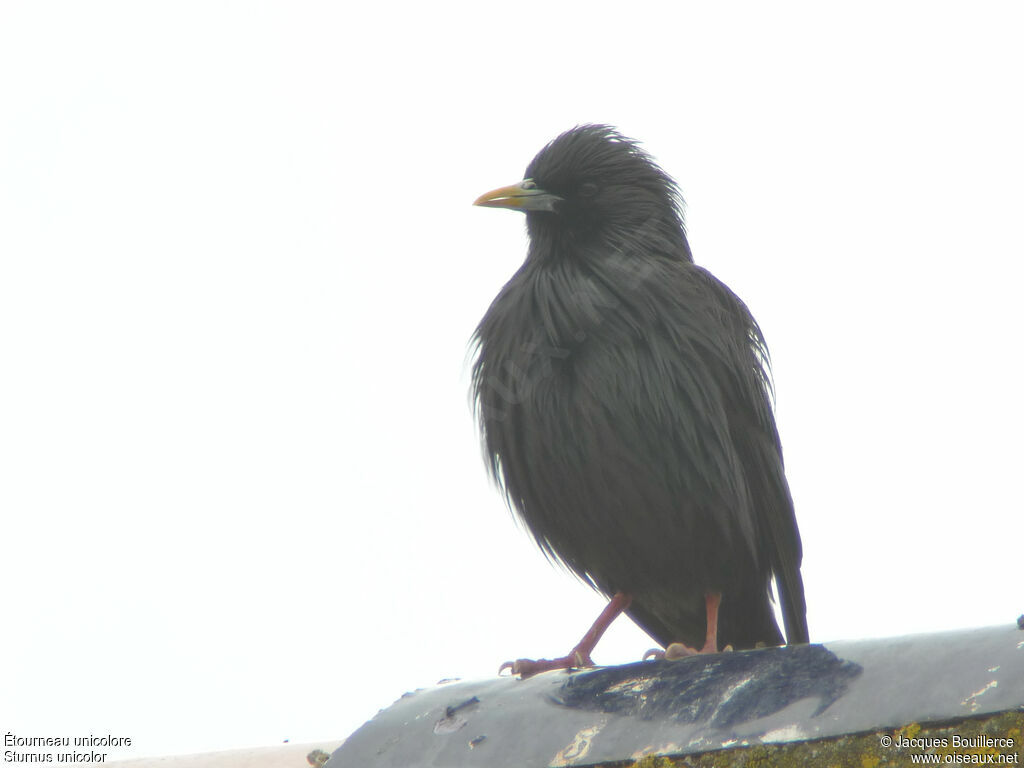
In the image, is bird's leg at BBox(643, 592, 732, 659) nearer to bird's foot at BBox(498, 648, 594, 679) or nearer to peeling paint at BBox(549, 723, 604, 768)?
bird's foot at BBox(498, 648, 594, 679)

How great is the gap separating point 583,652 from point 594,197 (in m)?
1.90

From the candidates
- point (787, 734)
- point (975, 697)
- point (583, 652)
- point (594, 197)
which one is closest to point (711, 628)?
point (583, 652)

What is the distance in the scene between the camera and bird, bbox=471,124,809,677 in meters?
4.48

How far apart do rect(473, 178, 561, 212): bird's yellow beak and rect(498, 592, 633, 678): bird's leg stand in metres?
1.64

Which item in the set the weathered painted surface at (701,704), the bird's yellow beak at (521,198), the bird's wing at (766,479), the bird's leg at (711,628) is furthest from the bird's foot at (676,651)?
the bird's yellow beak at (521,198)

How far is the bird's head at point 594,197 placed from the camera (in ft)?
17.0

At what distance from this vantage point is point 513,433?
4.65 meters

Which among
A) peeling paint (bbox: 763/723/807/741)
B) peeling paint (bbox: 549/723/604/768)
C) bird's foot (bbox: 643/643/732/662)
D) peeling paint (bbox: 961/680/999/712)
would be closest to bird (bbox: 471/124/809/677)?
bird's foot (bbox: 643/643/732/662)

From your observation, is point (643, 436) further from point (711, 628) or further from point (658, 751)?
point (658, 751)

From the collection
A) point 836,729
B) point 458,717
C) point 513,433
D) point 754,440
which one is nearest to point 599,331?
point 513,433

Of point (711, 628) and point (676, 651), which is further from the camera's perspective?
point (711, 628)

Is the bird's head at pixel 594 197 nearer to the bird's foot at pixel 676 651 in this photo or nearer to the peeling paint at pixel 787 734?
the bird's foot at pixel 676 651

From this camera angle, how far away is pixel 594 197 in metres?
5.31

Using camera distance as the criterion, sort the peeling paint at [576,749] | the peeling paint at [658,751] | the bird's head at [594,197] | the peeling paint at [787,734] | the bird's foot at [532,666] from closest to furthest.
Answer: the peeling paint at [787,734] < the peeling paint at [658,751] < the peeling paint at [576,749] < the bird's foot at [532,666] < the bird's head at [594,197]
